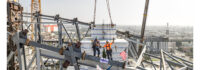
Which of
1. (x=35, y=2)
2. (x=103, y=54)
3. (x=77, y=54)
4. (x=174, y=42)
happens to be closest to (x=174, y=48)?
(x=174, y=42)

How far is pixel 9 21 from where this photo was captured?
28.6 feet

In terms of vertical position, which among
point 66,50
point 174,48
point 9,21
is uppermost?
point 9,21

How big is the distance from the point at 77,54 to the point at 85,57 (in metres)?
0.40

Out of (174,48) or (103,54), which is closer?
(103,54)

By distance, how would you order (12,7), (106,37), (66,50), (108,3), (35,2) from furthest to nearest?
(35,2)
(108,3)
(106,37)
(12,7)
(66,50)

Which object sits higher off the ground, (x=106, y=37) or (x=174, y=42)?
(x=106, y=37)

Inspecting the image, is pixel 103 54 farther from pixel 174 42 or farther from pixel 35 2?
pixel 174 42

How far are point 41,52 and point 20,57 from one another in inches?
A: 74.3

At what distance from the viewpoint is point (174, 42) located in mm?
75000

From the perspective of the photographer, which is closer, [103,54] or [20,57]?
[20,57]

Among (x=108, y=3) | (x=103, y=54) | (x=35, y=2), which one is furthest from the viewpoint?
(x=35, y=2)

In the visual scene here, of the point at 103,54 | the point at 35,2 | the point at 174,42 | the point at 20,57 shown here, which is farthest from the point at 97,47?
the point at 174,42

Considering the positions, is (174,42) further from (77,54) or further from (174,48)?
(77,54)

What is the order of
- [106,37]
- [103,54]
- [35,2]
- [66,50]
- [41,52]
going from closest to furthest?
[66,50] → [41,52] → [103,54] → [106,37] → [35,2]
